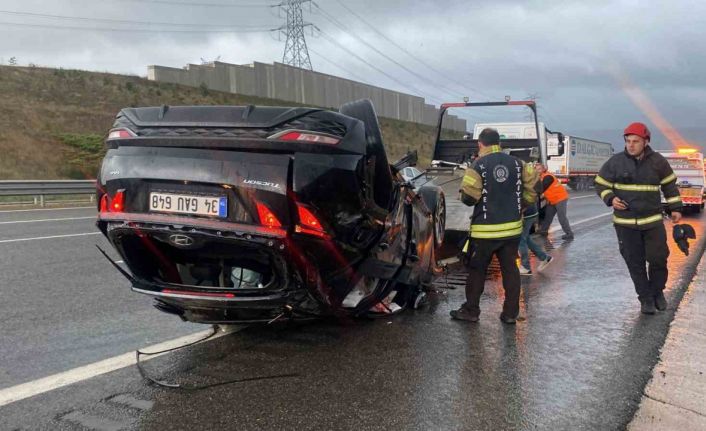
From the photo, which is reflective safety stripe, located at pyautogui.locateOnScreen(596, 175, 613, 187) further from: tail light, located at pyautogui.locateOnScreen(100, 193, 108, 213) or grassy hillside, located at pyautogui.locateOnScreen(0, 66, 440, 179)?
grassy hillside, located at pyautogui.locateOnScreen(0, 66, 440, 179)

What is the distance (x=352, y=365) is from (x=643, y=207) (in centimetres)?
320

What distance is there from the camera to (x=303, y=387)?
350cm

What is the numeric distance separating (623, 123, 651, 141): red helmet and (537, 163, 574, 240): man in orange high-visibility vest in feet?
11.8

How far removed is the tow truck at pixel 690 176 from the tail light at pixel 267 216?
16.5 m

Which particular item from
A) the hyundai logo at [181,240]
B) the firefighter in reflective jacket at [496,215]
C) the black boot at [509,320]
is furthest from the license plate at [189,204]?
the black boot at [509,320]

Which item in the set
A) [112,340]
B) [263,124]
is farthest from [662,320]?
[112,340]

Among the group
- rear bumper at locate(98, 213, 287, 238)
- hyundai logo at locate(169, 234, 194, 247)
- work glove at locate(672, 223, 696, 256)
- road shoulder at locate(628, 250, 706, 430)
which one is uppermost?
rear bumper at locate(98, 213, 287, 238)

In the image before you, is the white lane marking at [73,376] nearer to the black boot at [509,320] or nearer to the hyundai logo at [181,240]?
the hyundai logo at [181,240]

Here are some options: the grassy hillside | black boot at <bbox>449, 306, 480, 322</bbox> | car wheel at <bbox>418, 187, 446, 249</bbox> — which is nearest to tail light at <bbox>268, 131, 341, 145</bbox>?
car wheel at <bbox>418, 187, 446, 249</bbox>

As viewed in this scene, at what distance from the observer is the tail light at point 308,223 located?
10.5 feet

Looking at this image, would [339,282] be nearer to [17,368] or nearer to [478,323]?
[478,323]

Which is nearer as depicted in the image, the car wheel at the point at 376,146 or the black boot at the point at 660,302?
the car wheel at the point at 376,146

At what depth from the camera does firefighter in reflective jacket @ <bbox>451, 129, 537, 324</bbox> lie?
4.90m

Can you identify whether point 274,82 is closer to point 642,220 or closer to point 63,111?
point 63,111
